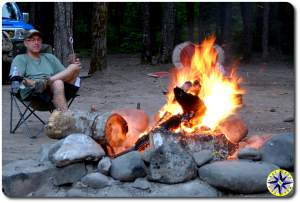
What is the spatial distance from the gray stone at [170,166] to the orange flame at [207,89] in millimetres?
673

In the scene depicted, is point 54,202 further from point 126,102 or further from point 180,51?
point 126,102

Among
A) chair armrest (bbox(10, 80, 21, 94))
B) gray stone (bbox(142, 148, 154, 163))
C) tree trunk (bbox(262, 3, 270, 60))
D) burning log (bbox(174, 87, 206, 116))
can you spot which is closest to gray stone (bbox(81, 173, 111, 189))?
gray stone (bbox(142, 148, 154, 163))

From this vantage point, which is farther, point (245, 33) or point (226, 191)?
point (245, 33)

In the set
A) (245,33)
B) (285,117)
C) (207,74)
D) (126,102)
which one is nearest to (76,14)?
(245,33)

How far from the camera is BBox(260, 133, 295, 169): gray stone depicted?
13.9 ft

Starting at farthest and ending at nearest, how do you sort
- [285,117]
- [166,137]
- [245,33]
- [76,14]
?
[76,14] < [245,33] < [285,117] < [166,137]

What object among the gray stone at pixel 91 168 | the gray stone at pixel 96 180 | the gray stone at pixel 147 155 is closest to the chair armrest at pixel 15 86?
the gray stone at pixel 91 168

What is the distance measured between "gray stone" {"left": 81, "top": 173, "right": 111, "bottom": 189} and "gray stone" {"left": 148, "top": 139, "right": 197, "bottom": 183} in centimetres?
31

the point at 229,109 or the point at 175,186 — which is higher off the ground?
the point at 229,109

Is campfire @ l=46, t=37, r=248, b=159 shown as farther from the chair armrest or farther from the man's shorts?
the chair armrest

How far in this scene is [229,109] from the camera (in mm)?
4988

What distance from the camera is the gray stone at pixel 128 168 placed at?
4113mm

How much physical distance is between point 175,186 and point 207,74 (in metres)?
1.29

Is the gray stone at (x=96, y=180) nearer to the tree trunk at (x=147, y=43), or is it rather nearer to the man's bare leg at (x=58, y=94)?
the man's bare leg at (x=58, y=94)
